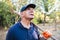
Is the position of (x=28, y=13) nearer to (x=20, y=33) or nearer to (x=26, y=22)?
(x=26, y=22)

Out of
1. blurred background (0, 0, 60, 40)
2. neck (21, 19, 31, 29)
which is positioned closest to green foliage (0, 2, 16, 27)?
blurred background (0, 0, 60, 40)

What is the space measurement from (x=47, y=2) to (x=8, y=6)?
2.49 m

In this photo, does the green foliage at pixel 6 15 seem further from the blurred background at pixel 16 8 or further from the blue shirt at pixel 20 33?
the blue shirt at pixel 20 33

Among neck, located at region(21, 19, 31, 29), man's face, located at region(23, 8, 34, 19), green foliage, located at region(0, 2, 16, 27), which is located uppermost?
man's face, located at region(23, 8, 34, 19)

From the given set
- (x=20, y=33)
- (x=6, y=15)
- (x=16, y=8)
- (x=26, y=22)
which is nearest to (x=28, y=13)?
(x=26, y=22)

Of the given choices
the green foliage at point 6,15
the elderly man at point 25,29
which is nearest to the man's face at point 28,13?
the elderly man at point 25,29

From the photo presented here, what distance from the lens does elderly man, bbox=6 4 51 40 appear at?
2.90 meters

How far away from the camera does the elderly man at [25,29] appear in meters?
2.90

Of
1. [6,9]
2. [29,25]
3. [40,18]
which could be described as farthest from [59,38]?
[29,25]

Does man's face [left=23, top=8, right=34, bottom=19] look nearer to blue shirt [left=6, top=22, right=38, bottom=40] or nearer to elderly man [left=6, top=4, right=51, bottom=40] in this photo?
elderly man [left=6, top=4, right=51, bottom=40]

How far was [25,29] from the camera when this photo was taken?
2928mm

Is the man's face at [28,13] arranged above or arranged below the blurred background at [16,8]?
above

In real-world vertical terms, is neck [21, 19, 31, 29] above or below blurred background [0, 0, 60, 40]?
above

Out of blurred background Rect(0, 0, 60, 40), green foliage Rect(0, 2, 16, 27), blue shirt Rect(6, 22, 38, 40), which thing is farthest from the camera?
green foliage Rect(0, 2, 16, 27)
